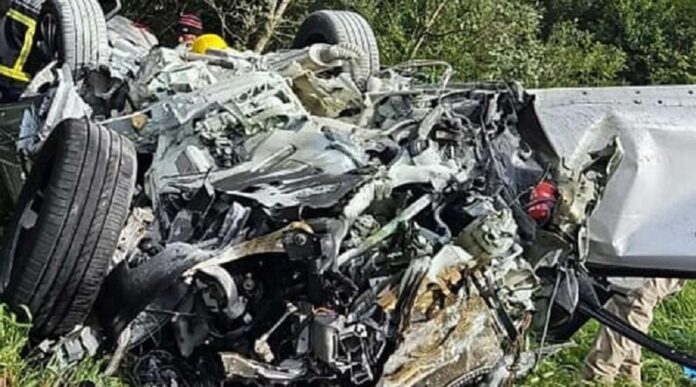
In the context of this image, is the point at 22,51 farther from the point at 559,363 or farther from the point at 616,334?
the point at 616,334

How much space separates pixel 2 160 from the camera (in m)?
4.81

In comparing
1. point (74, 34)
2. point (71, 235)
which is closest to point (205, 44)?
point (74, 34)

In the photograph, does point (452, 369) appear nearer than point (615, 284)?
Yes

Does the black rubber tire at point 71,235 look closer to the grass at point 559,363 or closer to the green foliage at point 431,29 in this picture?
the grass at point 559,363

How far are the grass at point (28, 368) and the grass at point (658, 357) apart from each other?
6.39 ft

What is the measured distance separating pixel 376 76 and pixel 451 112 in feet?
2.70

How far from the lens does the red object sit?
13.1 ft

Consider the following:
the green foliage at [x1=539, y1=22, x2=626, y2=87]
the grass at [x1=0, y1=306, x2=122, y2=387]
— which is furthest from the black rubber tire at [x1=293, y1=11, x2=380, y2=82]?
the green foliage at [x1=539, y1=22, x2=626, y2=87]

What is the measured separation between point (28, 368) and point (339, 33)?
320 centimetres

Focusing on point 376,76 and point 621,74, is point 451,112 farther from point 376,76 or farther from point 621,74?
point 621,74

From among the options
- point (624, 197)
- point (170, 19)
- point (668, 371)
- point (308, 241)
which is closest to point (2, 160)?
point (308, 241)

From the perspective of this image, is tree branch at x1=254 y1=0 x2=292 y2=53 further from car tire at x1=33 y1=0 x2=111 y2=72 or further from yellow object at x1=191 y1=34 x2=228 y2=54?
car tire at x1=33 y1=0 x2=111 y2=72

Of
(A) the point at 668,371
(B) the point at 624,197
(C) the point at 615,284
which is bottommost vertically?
(A) the point at 668,371

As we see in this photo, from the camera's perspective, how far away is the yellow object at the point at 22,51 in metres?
5.57
